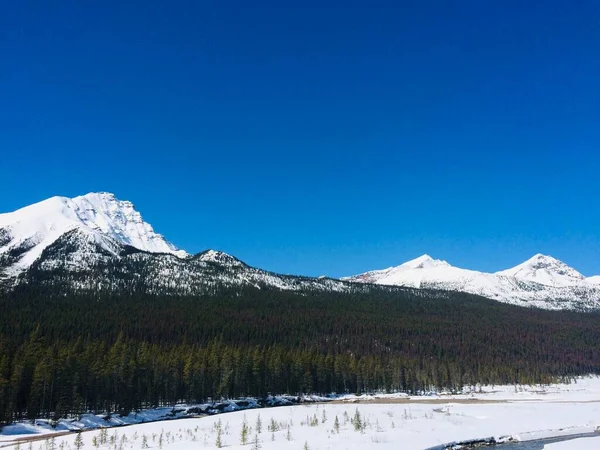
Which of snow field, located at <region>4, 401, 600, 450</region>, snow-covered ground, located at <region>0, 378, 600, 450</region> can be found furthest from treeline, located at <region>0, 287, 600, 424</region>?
snow field, located at <region>4, 401, 600, 450</region>

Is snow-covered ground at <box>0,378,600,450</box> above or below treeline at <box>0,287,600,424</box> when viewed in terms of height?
below

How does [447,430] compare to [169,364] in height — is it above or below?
below

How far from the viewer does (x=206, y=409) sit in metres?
92.5

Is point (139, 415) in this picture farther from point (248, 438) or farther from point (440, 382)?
point (440, 382)

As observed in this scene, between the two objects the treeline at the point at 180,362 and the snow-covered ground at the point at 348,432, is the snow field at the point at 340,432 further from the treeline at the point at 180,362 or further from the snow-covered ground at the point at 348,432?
the treeline at the point at 180,362

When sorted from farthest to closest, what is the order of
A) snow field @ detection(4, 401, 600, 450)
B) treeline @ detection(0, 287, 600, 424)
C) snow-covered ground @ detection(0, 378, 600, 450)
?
treeline @ detection(0, 287, 600, 424) < snow-covered ground @ detection(0, 378, 600, 450) < snow field @ detection(4, 401, 600, 450)

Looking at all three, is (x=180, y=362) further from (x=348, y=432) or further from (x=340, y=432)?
(x=348, y=432)

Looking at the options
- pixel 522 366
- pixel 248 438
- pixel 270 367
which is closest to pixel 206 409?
pixel 270 367

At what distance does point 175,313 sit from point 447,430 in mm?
162306

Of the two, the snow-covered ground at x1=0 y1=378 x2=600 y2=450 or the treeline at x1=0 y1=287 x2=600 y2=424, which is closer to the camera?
the snow-covered ground at x1=0 y1=378 x2=600 y2=450

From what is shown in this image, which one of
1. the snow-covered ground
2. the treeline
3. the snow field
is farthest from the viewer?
the treeline

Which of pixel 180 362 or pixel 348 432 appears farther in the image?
pixel 180 362

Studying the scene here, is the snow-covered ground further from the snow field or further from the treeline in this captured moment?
the treeline

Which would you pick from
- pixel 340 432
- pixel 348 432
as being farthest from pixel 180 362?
pixel 348 432
